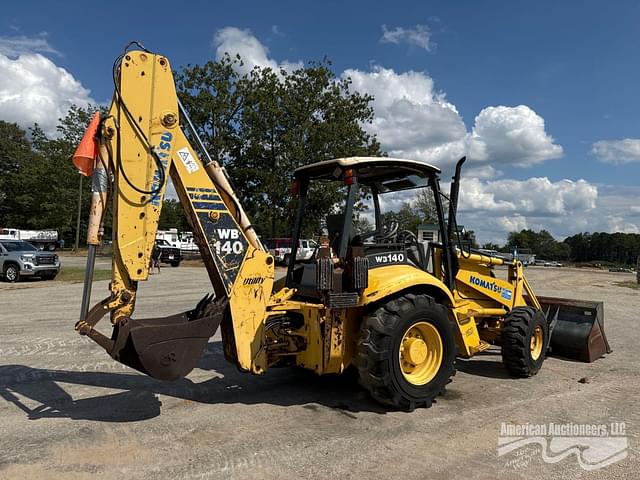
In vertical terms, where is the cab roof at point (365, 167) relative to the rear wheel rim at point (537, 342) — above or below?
above

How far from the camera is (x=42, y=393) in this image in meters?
5.36

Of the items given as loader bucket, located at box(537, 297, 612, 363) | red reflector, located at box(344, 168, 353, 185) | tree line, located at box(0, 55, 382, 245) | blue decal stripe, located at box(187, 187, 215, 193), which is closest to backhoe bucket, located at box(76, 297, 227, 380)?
blue decal stripe, located at box(187, 187, 215, 193)

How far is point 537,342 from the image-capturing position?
6.67 m

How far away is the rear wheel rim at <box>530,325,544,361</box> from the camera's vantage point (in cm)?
657

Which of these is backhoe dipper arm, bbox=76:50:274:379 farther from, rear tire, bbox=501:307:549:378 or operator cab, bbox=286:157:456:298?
rear tire, bbox=501:307:549:378

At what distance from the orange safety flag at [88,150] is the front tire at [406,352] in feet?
9.45

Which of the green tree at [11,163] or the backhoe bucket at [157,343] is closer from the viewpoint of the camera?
the backhoe bucket at [157,343]

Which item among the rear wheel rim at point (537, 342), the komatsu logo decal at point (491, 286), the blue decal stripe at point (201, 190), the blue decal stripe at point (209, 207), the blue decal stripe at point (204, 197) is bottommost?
the rear wheel rim at point (537, 342)

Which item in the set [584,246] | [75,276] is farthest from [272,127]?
[584,246]

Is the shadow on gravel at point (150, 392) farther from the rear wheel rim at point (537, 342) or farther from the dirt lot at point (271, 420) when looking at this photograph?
the rear wheel rim at point (537, 342)

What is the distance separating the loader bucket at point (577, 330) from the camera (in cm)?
730

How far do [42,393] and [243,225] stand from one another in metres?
2.92

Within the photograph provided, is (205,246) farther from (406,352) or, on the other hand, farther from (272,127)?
Answer: (272,127)

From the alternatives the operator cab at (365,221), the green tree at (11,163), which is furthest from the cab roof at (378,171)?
the green tree at (11,163)
